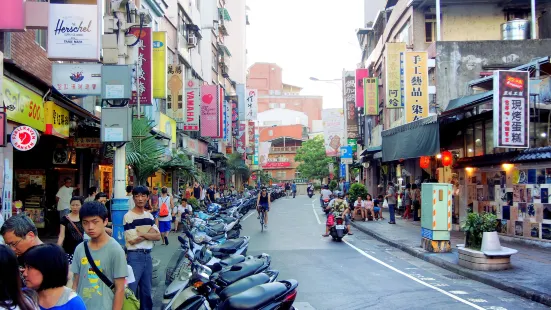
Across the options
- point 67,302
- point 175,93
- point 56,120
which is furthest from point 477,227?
point 175,93

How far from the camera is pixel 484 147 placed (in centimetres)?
2017

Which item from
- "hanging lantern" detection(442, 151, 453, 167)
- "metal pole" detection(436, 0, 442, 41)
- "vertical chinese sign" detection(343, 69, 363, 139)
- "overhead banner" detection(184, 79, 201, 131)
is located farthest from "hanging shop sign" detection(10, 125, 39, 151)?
"vertical chinese sign" detection(343, 69, 363, 139)

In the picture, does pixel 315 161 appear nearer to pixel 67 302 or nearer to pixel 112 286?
pixel 112 286

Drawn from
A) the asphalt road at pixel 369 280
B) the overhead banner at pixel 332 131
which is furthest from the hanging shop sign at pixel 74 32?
the overhead banner at pixel 332 131

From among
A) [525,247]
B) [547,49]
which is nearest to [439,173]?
[547,49]

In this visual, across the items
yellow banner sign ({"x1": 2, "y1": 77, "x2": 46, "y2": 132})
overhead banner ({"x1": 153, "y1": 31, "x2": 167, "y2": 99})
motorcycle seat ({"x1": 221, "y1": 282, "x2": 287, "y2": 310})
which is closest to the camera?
motorcycle seat ({"x1": 221, "y1": 282, "x2": 287, "y2": 310})

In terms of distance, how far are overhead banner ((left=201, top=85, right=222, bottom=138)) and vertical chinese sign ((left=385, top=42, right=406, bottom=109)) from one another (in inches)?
568

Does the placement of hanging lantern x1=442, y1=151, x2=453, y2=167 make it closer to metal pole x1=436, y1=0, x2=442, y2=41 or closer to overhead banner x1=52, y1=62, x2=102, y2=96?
metal pole x1=436, y1=0, x2=442, y2=41

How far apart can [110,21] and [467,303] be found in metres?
7.54

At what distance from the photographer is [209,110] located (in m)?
37.0

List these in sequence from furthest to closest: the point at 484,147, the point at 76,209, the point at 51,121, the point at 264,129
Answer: the point at 264,129 < the point at 484,147 < the point at 51,121 < the point at 76,209

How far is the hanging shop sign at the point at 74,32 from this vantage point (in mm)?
13203

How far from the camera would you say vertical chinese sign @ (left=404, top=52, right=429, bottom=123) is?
24156 mm

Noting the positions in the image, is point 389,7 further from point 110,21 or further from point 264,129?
point 264,129
